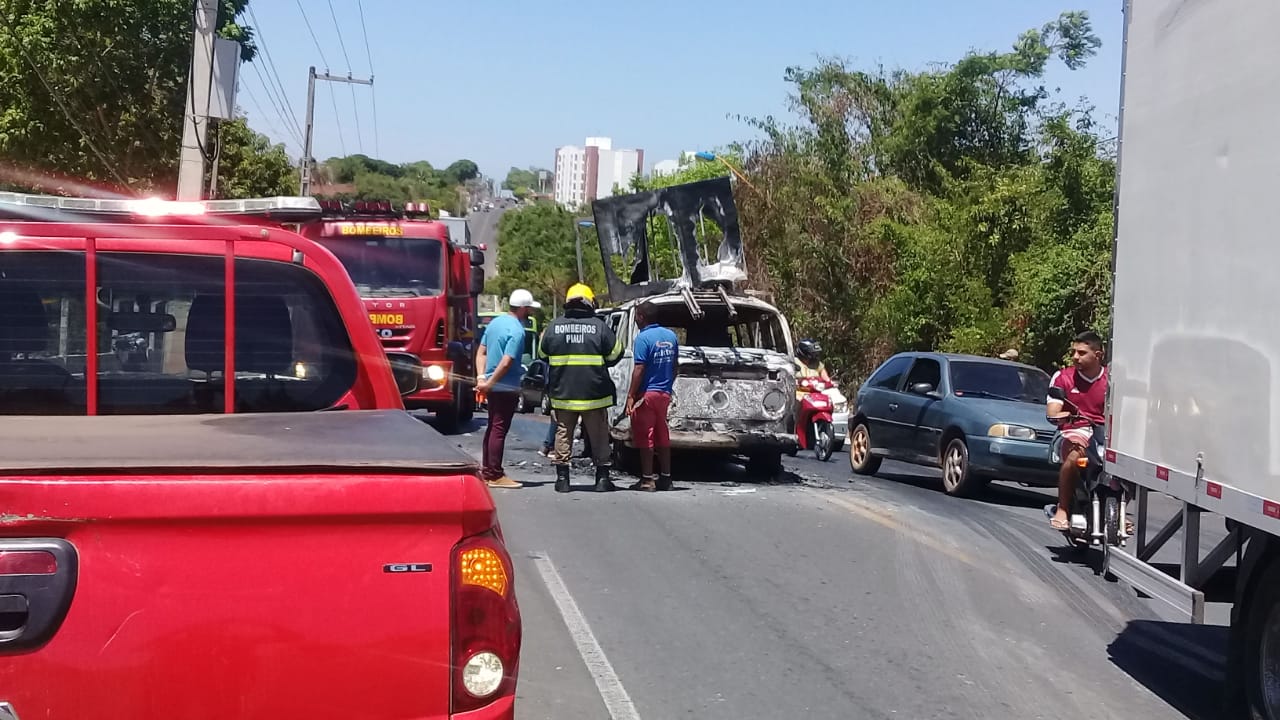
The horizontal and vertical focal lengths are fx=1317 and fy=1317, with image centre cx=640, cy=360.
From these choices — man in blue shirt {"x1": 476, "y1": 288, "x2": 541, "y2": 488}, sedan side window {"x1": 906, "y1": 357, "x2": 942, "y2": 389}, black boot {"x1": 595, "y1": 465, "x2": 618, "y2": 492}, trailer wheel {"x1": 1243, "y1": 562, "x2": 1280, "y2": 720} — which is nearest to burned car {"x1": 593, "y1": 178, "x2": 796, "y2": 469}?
black boot {"x1": 595, "y1": 465, "x2": 618, "y2": 492}

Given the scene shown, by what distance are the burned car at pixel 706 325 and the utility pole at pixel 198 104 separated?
21.9 feet

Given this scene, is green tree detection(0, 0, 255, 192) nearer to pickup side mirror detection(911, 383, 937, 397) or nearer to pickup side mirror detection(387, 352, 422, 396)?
pickup side mirror detection(911, 383, 937, 397)

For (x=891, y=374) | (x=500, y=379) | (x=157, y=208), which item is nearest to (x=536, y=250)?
(x=891, y=374)

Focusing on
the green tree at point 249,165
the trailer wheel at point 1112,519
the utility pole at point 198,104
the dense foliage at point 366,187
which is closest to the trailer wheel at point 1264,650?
the trailer wheel at point 1112,519

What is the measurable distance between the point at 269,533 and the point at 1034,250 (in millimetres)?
24925

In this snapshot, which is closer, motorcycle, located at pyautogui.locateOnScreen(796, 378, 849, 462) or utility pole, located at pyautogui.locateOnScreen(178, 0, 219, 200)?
motorcycle, located at pyautogui.locateOnScreen(796, 378, 849, 462)

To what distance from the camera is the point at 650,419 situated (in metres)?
12.5

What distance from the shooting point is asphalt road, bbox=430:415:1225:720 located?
611 cm

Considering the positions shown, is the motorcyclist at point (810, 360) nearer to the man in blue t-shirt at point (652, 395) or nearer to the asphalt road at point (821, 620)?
the man in blue t-shirt at point (652, 395)

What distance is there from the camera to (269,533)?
8.62 feet

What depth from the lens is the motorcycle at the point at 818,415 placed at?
17531 millimetres

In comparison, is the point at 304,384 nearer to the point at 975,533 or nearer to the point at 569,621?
the point at 569,621

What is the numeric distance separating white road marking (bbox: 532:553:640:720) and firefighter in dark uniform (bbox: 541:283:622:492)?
3391 mm

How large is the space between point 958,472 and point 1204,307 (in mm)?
8172
